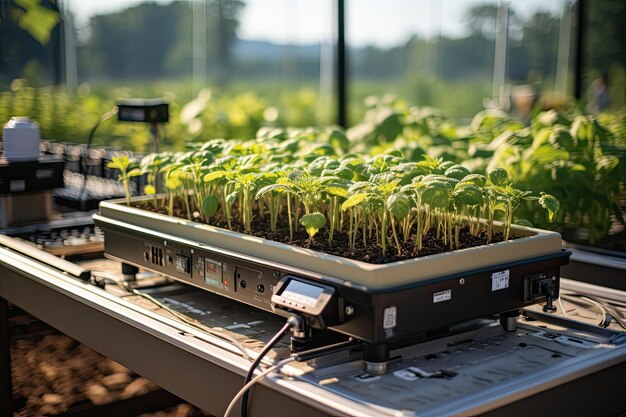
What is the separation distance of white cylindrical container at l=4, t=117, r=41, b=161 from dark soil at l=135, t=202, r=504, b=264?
980 millimetres

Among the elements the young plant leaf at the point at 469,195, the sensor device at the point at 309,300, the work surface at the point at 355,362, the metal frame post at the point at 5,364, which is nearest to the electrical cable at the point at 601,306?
the work surface at the point at 355,362

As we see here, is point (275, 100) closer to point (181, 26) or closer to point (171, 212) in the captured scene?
point (181, 26)

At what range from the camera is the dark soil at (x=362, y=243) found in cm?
148

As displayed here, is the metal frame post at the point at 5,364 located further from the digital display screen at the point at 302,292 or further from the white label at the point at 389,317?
the white label at the point at 389,317

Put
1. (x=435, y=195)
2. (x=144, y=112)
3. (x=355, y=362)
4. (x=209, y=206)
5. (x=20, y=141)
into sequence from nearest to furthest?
(x=355, y=362), (x=435, y=195), (x=209, y=206), (x=20, y=141), (x=144, y=112)

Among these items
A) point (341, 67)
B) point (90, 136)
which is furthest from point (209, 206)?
point (341, 67)

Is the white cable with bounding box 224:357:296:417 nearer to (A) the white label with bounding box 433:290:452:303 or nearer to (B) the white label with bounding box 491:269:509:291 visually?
(A) the white label with bounding box 433:290:452:303

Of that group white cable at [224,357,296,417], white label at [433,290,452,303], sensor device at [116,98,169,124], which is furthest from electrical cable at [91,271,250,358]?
sensor device at [116,98,169,124]

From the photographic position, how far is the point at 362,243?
1.62 meters

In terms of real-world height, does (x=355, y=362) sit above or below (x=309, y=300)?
below

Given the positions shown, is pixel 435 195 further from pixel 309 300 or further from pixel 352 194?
pixel 309 300

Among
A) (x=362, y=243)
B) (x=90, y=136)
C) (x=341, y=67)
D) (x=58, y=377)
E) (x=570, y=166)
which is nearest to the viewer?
(x=362, y=243)

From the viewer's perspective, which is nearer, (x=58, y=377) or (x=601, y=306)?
(x=601, y=306)

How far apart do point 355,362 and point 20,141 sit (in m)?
1.62
